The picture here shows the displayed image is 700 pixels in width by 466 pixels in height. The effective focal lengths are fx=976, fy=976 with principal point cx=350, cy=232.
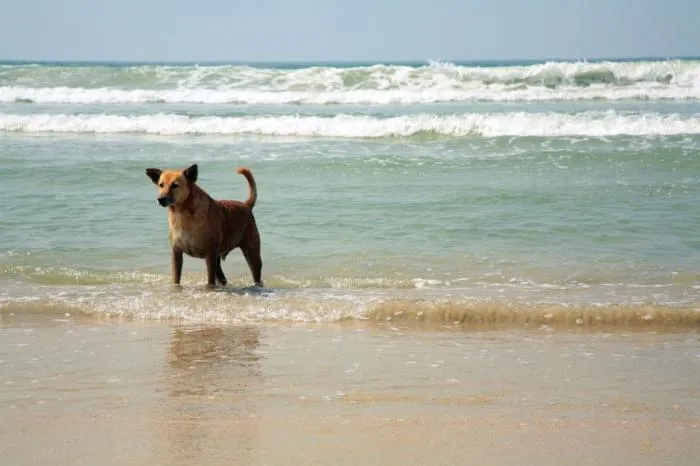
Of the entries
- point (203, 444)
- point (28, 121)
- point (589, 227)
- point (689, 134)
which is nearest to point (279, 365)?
point (203, 444)

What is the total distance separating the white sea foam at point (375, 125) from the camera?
20141mm

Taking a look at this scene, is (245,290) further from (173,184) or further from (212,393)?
(212,393)

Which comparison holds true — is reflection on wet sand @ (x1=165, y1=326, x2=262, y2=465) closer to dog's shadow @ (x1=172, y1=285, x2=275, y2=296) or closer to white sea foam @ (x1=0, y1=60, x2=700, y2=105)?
dog's shadow @ (x1=172, y1=285, x2=275, y2=296)

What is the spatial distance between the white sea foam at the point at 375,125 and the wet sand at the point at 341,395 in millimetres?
13967

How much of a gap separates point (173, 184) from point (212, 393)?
2.67 meters

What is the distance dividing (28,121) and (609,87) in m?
20.8

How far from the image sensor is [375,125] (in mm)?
21000

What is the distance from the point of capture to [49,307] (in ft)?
23.6

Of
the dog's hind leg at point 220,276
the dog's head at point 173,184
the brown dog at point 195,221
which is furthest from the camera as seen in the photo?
the dog's hind leg at point 220,276

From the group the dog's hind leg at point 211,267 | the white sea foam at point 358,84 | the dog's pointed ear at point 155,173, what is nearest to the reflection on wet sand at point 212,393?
the dog's hind leg at point 211,267

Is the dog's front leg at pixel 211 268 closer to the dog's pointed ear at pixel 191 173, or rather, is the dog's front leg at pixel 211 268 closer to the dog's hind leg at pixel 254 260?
the dog's hind leg at pixel 254 260

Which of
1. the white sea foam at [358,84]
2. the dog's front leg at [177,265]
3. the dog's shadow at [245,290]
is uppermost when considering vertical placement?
the white sea foam at [358,84]

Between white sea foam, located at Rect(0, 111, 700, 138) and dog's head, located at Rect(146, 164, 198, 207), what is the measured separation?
42.8 ft

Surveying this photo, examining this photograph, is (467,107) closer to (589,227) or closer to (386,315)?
(589,227)
